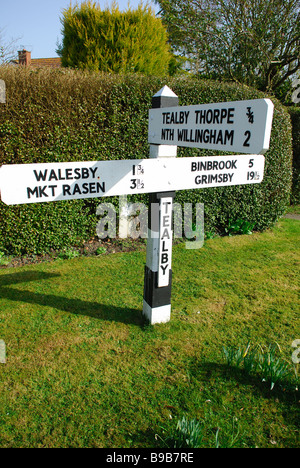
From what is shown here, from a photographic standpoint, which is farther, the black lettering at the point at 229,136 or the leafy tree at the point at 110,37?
the leafy tree at the point at 110,37

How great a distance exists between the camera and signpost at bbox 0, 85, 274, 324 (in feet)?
7.26

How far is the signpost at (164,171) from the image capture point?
2.21m

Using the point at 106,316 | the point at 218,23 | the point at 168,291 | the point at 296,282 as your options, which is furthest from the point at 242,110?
the point at 218,23

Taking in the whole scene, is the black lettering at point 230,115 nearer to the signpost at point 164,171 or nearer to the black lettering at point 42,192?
the signpost at point 164,171

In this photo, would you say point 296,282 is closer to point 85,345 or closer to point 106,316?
point 106,316

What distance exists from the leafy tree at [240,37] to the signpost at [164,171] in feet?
37.7

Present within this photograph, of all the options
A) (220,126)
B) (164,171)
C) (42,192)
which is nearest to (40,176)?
(42,192)

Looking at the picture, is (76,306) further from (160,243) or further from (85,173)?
(85,173)

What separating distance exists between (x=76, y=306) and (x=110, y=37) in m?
6.11

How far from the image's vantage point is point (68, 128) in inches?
209

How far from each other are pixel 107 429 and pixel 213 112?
242 centimetres

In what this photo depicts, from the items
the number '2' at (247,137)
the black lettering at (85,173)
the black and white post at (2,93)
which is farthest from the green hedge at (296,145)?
the black lettering at (85,173)

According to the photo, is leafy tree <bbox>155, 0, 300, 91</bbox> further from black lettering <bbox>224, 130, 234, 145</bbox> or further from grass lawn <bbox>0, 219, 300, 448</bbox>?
black lettering <bbox>224, 130, 234, 145</bbox>

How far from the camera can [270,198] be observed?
762 centimetres
